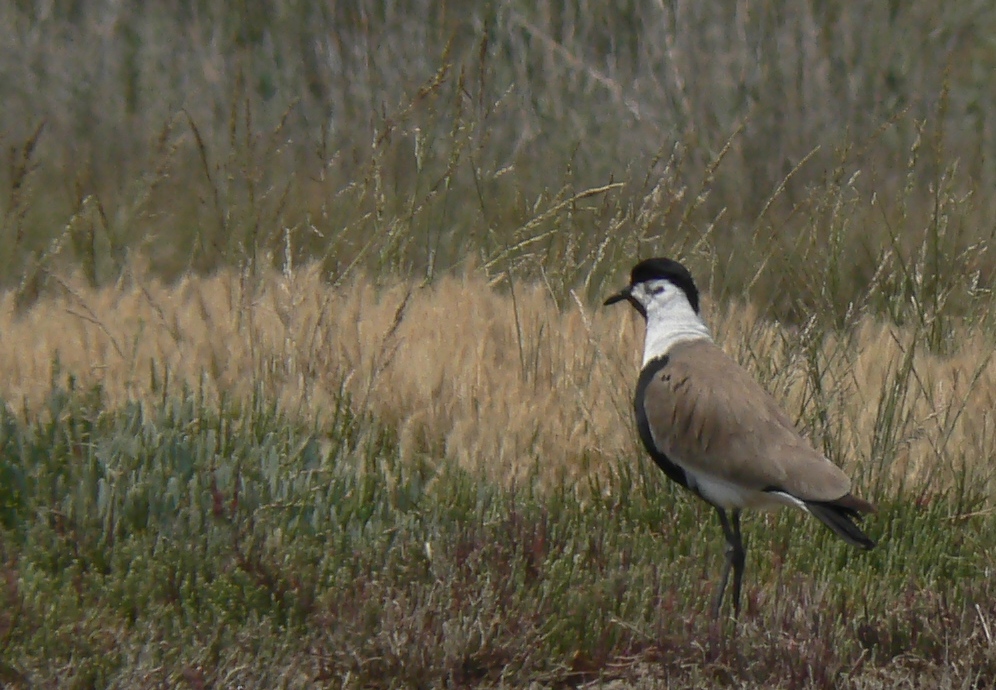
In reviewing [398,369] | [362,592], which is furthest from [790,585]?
[398,369]

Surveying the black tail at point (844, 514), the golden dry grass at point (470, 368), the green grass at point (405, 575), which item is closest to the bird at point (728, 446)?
the black tail at point (844, 514)

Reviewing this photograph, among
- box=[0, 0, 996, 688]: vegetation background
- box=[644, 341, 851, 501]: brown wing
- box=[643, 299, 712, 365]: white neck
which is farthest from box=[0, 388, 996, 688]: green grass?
box=[643, 299, 712, 365]: white neck

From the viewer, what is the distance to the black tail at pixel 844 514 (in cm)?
389

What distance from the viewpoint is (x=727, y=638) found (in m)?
3.99

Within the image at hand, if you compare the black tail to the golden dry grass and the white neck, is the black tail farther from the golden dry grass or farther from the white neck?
A: the golden dry grass

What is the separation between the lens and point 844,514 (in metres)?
4.02

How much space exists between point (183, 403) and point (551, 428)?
1.41 meters

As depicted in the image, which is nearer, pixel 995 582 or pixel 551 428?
pixel 995 582

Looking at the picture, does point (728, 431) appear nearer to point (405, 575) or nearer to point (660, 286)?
point (660, 286)

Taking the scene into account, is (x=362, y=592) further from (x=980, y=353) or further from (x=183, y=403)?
(x=980, y=353)

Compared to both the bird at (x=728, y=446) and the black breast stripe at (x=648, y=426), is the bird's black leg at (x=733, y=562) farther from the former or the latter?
the black breast stripe at (x=648, y=426)

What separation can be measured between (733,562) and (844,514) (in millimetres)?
443

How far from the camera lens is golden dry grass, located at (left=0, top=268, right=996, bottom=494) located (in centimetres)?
527

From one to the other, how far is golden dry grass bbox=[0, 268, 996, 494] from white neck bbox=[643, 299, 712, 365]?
48cm
